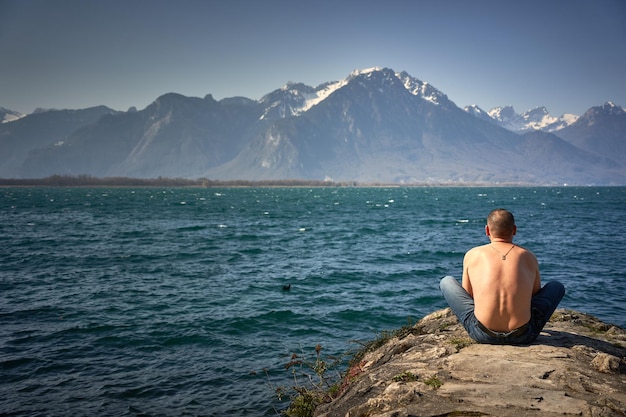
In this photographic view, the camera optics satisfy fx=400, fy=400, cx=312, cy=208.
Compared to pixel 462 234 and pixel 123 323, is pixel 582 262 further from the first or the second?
pixel 123 323

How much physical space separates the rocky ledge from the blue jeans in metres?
0.13

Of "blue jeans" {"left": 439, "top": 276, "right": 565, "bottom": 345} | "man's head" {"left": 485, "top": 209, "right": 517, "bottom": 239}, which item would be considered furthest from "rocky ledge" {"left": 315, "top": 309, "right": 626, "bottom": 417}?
"man's head" {"left": 485, "top": 209, "right": 517, "bottom": 239}

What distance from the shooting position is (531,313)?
6699 mm

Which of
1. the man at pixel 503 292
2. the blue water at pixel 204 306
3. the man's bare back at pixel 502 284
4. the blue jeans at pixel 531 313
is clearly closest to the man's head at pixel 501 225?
the man at pixel 503 292

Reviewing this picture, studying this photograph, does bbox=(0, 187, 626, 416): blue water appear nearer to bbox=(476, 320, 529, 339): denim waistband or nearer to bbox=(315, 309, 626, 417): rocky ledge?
bbox=(315, 309, 626, 417): rocky ledge

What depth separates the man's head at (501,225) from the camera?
656 cm

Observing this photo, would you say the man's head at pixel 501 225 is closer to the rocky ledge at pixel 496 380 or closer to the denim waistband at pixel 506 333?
the denim waistband at pixel 506 333

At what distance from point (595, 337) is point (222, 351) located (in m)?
10.5

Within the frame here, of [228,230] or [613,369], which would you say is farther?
[228,230]

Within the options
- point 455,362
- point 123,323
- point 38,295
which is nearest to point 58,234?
point 38,295

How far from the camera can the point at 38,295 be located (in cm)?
1998

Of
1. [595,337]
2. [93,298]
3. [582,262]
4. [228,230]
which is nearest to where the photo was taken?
[595,337]

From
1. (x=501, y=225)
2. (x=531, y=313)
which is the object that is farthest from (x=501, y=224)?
(x=531, y=313)

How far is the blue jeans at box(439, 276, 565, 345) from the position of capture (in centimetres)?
661
